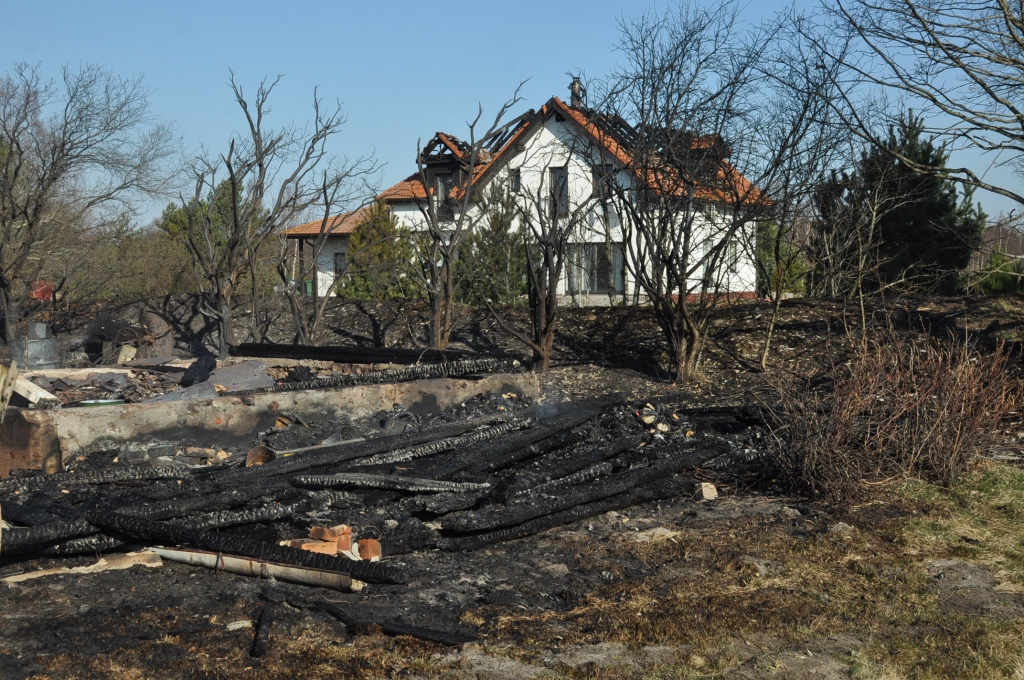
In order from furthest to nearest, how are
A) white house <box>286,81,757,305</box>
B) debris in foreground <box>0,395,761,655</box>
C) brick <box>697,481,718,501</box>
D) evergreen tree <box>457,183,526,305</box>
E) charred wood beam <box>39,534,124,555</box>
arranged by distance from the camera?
evergreen tree <box>457,183,526,305</box>, white house <box>286,81,757,305</box>, brick <box>697,481,718,501</box>, charred wood beam <box>39,534,124,555</box>, debris in foreground <box>0,395,761,655</box>

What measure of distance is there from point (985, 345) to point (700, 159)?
4424mm

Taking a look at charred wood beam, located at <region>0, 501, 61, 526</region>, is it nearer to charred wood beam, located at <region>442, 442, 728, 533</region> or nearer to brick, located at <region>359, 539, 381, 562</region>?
brick, located at <region>359, 539, 381, 562</region>

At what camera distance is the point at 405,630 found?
13.9 ft

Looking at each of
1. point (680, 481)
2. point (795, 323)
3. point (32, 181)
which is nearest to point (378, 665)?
point (680, 481)

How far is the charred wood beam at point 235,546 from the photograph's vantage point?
4.87 m

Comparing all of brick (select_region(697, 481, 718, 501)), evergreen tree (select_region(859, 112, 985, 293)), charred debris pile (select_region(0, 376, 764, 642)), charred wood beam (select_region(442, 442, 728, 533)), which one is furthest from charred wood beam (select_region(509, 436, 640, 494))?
evergreen tree (select_region(859, 112, 985, 293))

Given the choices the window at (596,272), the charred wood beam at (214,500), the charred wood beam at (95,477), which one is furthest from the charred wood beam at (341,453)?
the window at (596,272)

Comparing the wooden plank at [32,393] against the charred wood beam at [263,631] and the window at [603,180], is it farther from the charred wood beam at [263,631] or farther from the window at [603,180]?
the window at [603,180]

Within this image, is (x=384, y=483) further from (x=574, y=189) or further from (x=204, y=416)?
(x=574, y=189)

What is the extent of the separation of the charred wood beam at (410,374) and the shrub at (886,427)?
14.2 ft

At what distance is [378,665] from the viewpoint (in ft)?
12.8

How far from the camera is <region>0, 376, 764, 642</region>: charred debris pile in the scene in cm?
521

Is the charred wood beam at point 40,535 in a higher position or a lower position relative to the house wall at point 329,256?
lower

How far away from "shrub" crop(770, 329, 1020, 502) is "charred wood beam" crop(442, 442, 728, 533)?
2.78 feet
